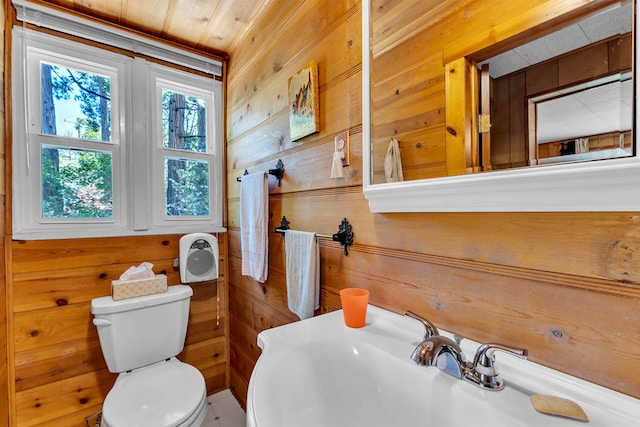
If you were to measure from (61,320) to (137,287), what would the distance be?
0.45 m

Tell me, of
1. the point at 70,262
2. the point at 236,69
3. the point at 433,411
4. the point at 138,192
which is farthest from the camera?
the point at 236,69

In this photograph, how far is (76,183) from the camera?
1.61m

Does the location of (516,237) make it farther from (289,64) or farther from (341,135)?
(289,64)

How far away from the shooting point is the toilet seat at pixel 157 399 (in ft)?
3.56

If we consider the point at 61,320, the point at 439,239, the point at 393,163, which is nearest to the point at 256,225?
the point at 393,163

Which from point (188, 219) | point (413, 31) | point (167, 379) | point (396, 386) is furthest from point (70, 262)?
point (413, 31)

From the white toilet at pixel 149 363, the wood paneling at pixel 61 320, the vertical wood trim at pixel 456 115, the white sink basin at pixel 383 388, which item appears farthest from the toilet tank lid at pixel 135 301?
the vertical wood trim at pixel 456 115

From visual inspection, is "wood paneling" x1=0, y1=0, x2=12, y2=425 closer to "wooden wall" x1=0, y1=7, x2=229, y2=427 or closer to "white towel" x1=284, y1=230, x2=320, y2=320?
"wooden wall" x1=0, y1=7, x2=229, y2=427

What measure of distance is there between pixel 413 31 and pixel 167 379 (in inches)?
66.6

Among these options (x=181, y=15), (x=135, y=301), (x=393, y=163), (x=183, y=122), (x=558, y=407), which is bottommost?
(x=135, y=301)

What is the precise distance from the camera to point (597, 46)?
511 millimetres

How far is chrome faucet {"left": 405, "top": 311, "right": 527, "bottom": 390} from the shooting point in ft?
1.77

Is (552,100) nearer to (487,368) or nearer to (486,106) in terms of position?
(486,106)

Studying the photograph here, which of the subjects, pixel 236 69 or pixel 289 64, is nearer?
pixel 289 64
